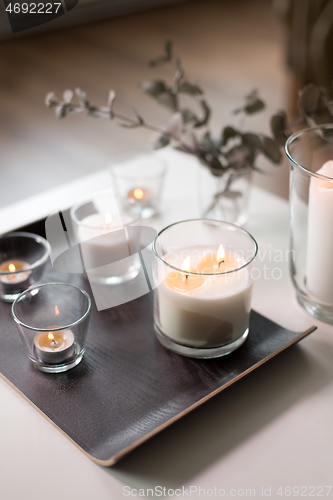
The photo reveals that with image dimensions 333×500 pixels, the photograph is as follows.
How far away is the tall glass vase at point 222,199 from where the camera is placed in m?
0.79

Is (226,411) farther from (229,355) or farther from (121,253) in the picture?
(121,253)

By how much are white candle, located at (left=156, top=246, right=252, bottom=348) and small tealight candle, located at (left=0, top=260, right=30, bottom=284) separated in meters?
0.19

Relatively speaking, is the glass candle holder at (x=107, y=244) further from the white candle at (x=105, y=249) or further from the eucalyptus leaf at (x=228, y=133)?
the eucalyptus leaf at (x=228, y=133)

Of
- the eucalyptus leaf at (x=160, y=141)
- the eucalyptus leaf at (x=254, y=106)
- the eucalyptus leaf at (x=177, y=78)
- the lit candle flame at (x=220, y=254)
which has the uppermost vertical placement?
the eucalyptus leaf at (x=177, y=78)

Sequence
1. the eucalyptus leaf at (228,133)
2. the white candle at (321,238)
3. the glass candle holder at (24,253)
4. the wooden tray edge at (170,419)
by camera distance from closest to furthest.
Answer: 1. the wooden tray edge at (170,419)
2. the white candle at (321,238)
3. the glass candle holder at (24,253)
4. the eucalyptus leaf at (228,133)

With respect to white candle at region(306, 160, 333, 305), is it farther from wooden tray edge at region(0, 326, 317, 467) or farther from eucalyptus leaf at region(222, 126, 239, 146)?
eucalyptus leaf at region(222, 126, 239, 146)

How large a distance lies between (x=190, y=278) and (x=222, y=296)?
4 cm

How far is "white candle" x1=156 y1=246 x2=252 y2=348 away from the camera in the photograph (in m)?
0.52

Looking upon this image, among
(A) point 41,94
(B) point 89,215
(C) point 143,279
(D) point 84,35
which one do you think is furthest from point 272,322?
(D) point 84,35

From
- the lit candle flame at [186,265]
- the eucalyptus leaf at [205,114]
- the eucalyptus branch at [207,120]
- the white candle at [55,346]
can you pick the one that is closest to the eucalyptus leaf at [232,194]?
the eucalyptus branch at [207,120]

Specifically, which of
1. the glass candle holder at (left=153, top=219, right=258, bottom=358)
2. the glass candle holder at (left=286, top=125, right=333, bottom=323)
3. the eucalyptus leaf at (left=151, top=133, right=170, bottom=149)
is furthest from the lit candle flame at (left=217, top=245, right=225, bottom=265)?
the eucalyptus leaf at (left=151, top=133, right=170, bottom=149)

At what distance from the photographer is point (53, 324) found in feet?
1.92

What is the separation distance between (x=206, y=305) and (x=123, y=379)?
114 millimetres

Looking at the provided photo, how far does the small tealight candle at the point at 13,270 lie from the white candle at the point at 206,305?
19 cm
